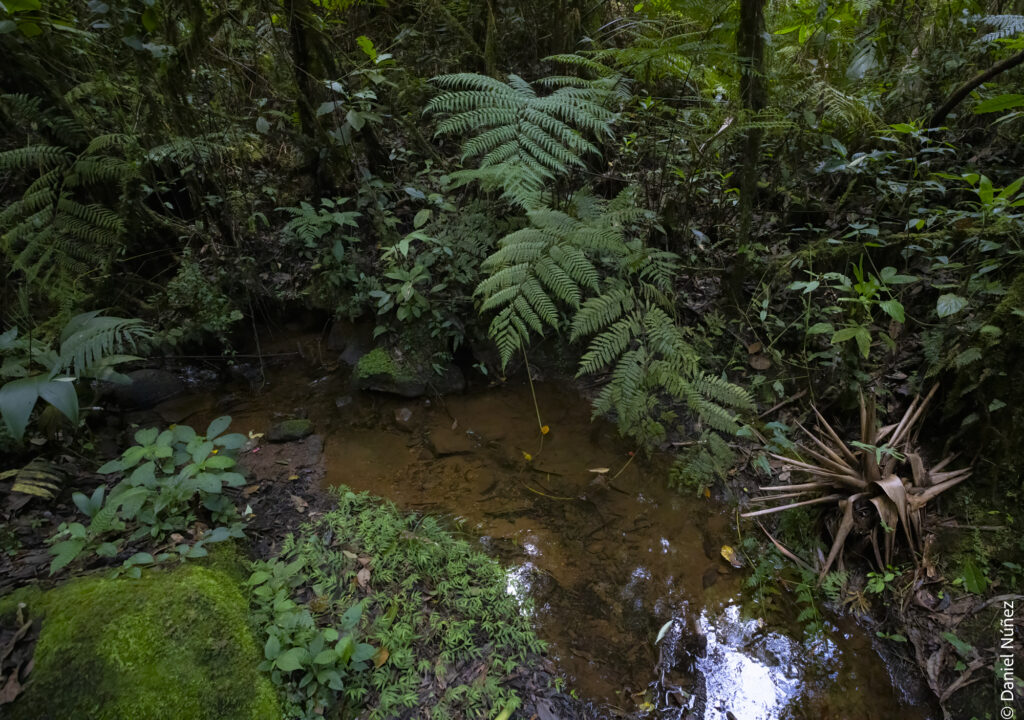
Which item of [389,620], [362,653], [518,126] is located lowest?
[389,620]

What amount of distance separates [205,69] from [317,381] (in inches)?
95.8

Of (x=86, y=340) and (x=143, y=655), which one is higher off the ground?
(x=86, y=340)

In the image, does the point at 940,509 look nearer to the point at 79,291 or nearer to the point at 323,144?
the point at 323,144

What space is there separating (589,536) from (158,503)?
202cm

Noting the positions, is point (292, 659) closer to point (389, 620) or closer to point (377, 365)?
point (389, 620)

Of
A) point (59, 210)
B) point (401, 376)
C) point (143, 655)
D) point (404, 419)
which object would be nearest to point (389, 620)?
point (143, 655)

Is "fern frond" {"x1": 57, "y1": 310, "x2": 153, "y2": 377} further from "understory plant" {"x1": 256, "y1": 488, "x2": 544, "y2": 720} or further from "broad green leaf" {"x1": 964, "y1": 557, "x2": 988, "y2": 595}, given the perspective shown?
"broad green leaf" {"x1": 964, "y1": 557, "x2": 988, "y2": 595}

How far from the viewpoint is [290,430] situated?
10.4ft

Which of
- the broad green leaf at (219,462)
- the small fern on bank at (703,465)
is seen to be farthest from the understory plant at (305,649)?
the small fern on bank at (703,465)

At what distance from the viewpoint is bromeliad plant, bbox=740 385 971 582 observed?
6.81 ft

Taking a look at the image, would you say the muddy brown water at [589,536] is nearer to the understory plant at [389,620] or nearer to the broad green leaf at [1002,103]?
the understory plant at [389,620]

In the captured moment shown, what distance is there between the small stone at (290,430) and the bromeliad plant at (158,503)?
86 centimetres

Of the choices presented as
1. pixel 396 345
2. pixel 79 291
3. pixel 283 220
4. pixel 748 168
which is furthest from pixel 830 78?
pixel 79 291

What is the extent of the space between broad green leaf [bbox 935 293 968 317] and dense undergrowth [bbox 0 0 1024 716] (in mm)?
18
